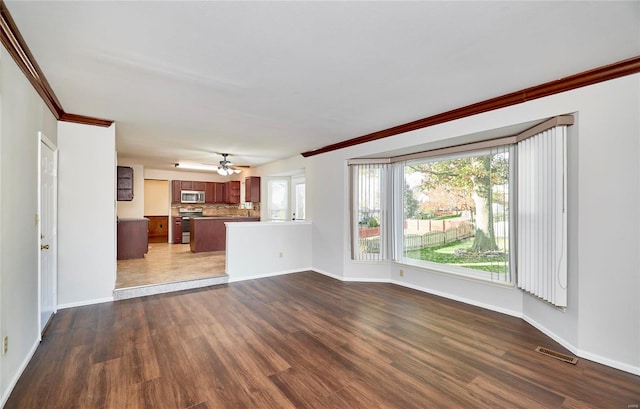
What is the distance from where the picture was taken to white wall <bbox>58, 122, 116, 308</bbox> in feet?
11.9

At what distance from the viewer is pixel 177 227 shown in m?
8.95

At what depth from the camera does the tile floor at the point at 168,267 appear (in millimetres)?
4629

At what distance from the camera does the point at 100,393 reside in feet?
6.54

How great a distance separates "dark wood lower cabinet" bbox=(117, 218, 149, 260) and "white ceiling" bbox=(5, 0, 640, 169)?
349 centimetres

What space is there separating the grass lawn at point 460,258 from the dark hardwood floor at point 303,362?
58 cm

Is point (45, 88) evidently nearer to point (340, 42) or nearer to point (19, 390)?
point (19, 390)

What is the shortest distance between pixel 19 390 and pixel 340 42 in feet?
11.2

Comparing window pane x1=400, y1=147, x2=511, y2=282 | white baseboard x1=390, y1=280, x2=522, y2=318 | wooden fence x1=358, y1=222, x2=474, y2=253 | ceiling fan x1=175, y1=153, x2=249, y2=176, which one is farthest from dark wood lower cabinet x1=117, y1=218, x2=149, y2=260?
window pane x1=400, y1=147, x2=511, y2=282

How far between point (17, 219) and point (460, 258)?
189 inches

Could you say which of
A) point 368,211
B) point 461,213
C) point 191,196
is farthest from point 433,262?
point 191,196

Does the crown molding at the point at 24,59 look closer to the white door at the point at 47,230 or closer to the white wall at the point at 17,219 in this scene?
the white wall at the point at 17,219

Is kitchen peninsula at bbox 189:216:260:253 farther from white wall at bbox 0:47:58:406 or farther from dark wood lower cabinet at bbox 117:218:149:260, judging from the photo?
white wall at bbox 0:47:58:406

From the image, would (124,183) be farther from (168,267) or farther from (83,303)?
(83,303)

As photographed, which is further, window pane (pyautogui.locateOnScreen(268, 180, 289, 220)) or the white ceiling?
window pane (pyautogui.locateOnScreen(268, 180, 289, 220))
